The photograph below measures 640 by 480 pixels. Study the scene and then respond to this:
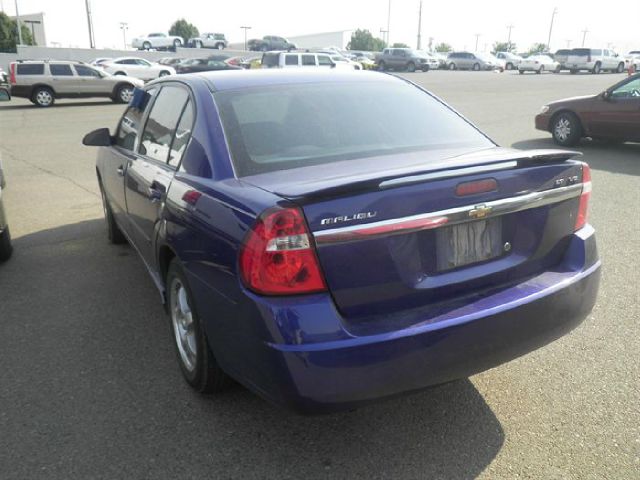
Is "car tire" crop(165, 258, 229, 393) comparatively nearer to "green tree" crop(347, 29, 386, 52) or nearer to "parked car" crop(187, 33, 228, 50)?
"parked car" crop(187, 33, 228, 50)

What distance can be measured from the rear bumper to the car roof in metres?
1.62

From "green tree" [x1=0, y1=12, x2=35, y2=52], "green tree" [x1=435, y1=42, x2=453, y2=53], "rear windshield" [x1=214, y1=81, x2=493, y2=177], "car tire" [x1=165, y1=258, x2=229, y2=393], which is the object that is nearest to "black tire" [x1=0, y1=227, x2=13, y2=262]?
"car tire" [x1=165, y1=258, x2=229, y2=393]

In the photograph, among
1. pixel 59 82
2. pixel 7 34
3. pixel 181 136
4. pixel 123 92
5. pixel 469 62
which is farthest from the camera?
pixel 7 34

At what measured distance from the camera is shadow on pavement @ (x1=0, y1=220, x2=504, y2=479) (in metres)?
2.61

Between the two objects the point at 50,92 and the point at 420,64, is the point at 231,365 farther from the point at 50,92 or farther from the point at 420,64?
the point at 420,64

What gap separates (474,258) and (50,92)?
938 inches

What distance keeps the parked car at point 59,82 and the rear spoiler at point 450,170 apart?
76.6 ft

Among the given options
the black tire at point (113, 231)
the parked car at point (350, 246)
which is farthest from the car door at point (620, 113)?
the black tire at point (113, 231)

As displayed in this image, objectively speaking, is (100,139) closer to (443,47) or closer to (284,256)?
(284,256)

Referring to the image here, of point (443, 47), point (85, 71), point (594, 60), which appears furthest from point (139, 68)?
point (443, 47)

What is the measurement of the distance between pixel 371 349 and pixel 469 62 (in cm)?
5487

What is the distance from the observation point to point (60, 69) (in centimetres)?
2297

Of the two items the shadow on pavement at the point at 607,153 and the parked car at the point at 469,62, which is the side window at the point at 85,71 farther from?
the parked car at the point at 469,62

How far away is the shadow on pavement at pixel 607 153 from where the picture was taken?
9.40 meters
